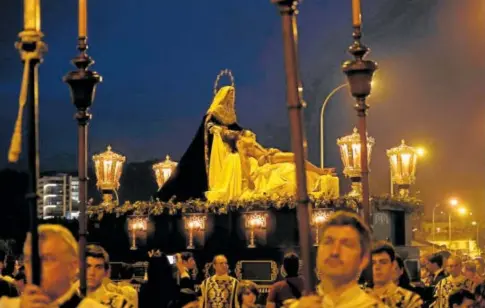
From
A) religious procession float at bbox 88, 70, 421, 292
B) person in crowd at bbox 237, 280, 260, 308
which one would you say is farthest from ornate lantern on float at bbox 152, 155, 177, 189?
person in crowd at bbox 237, 280, 260, 308

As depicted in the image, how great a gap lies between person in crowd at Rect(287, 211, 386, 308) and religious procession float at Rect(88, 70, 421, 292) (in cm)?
1929

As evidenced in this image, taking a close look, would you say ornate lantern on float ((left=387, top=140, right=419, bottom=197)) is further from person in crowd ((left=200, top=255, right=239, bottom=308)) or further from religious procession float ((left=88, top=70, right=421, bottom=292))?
person in crowd ((left=200, top=255, right=239, bottom=308))

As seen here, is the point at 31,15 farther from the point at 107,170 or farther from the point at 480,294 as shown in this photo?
the point at 107,170

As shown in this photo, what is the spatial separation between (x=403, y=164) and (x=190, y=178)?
710cm

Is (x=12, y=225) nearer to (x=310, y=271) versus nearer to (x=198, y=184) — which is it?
(x=198, y=184)

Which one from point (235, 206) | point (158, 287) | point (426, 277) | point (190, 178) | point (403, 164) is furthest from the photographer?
point (190, 178)

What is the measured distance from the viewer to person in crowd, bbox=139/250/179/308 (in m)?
11.0

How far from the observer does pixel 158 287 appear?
36.3ft

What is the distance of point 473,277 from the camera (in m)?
14.4

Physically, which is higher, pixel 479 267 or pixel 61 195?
pixel 61 195

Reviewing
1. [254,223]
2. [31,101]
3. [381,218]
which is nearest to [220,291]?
[31,101]

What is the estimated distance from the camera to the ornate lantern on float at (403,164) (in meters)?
28.7

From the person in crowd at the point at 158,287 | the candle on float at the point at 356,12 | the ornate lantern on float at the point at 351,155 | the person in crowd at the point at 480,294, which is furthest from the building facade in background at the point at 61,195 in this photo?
the candle on float at the point at 356,12

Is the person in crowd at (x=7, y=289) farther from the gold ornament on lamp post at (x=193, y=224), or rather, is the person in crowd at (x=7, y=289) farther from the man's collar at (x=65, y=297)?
the gold ornament on lamp post at (x=193, y=224)
